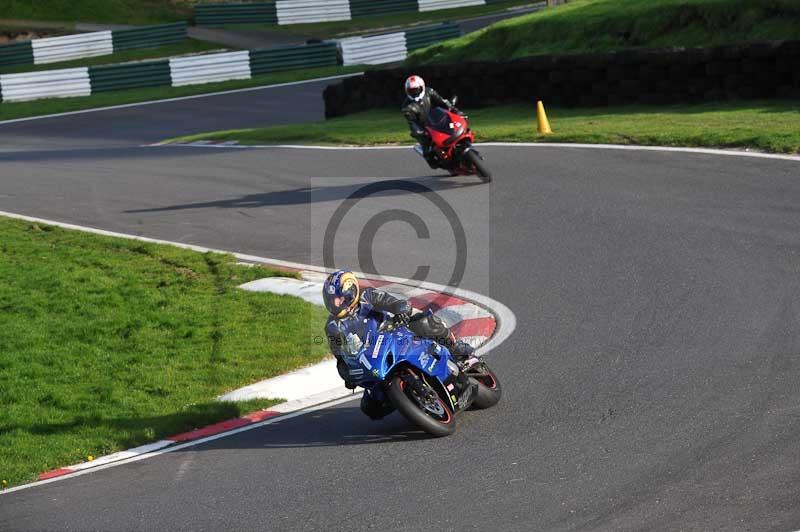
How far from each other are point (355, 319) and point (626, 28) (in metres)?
17.0

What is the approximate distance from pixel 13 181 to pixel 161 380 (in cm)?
1160

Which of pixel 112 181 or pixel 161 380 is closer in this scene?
pixel 161 380

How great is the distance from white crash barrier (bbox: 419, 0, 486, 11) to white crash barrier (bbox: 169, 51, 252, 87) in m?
12.3

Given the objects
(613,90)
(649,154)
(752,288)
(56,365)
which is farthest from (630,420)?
(613,90)

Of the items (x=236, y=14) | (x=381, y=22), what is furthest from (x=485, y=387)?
(x=236, y=14)

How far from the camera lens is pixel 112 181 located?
19.5 metres

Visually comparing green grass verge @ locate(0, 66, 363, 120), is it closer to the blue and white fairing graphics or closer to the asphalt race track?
the asphalt race track

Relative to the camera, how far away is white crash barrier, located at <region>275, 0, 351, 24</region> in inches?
1793

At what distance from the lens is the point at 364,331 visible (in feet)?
25.7

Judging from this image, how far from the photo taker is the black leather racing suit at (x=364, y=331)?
7.82 meters

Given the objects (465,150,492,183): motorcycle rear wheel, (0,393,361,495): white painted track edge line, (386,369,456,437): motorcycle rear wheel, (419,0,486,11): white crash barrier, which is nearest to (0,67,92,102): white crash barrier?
(419,0,486,11): white crash barrier

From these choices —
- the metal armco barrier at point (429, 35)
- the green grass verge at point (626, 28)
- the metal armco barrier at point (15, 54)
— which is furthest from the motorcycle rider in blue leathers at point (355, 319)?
the metal armco barrier at point (15, 54)

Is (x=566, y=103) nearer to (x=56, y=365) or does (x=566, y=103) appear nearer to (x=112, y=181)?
(x=112, y=181)

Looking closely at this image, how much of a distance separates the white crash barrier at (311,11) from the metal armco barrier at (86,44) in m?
4.75
